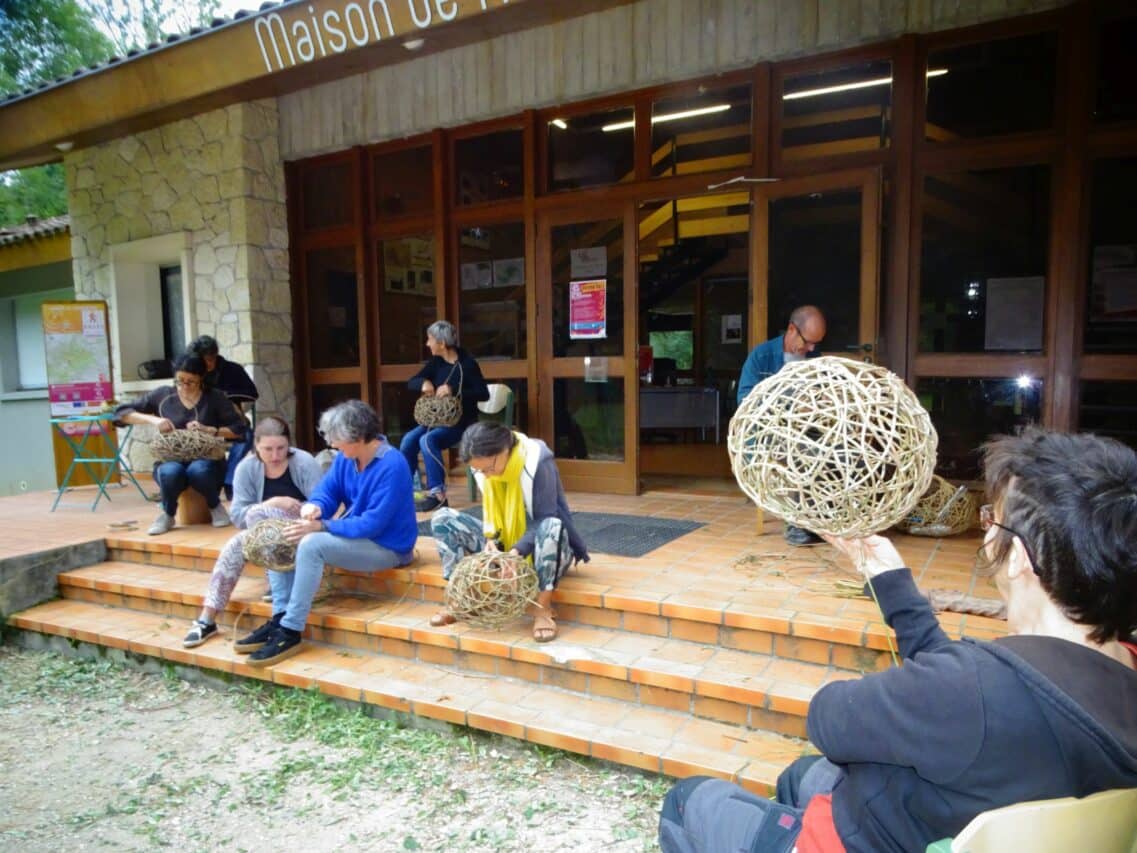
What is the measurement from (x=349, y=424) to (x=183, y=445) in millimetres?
1920

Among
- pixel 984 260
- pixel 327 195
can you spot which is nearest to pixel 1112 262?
pixel 984 260

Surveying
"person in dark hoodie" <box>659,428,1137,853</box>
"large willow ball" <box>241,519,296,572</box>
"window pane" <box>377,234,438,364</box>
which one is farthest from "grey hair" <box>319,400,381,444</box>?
"window pane" <box>377,234,438,364</box>

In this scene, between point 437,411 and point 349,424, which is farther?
point 437,411

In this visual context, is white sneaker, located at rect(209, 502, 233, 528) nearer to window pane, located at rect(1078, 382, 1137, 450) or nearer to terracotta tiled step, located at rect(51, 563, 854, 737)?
terracotta tiled step, located at rect(51, 563, 854, 737)

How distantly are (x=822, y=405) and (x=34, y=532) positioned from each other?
554 centimetres

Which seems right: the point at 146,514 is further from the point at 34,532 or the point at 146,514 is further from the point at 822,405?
the point at 822,405

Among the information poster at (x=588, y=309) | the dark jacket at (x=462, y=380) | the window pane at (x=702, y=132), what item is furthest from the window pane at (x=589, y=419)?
the window pane at (x=702, y=132)

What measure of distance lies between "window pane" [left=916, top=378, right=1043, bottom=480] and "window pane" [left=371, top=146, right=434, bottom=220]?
13.9ft

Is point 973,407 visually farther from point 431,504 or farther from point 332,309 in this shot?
point 332,309

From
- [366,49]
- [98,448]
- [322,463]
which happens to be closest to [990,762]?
[322,463]

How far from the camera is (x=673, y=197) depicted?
508 centimetres

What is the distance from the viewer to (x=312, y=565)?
3.36m

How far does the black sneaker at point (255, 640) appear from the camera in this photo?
11.2 ft

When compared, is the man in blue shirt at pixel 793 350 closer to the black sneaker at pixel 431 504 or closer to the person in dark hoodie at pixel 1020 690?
the black sneaker at pixel 431 504
